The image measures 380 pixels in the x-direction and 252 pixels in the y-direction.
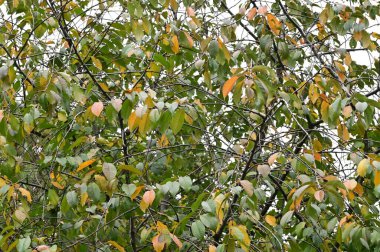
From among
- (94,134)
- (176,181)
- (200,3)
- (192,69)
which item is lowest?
(176,181)

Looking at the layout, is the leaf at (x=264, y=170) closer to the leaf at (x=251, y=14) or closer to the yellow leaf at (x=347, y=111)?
the yellow leaf at (x=347, y=111)

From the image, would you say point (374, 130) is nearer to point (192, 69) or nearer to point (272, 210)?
point (272, 210)

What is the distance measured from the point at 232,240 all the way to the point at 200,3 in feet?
5.26

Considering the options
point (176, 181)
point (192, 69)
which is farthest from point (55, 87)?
point (192, 69)

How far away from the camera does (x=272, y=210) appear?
3166 mm

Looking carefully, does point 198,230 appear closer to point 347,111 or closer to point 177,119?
point 177,119

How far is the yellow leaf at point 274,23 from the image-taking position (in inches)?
104

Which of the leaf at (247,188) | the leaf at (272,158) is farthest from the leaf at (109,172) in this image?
the leaf at (272,158)

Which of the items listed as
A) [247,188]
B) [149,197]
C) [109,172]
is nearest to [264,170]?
[247,188]

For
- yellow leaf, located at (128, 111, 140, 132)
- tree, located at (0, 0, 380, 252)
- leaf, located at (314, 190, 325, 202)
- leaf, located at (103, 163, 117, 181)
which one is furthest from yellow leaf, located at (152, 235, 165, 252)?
leaf, located at (314, 190, 325, 202)

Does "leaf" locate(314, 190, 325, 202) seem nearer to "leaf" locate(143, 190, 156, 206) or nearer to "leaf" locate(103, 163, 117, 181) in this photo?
"leaf" locate(143, 190, 156, 206)

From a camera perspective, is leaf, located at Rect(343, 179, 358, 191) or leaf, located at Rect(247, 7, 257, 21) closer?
leaf, located at Rect(343, 179, 358, 191)

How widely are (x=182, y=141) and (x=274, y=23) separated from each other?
0.89 m

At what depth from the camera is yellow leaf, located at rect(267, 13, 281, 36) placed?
2635 mm
